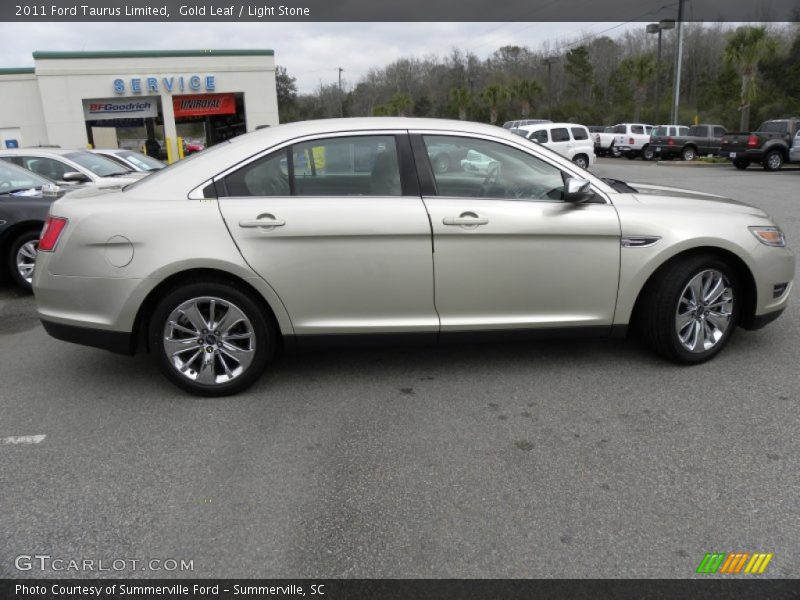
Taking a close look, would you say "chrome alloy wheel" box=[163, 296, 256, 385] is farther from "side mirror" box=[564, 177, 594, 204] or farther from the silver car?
the silver car

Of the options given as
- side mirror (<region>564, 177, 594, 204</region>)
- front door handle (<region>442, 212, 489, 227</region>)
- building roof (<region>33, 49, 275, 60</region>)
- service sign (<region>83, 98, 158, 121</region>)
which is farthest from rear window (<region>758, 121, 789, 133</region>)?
service sign (<region>83, 98, 158, 121</region>)

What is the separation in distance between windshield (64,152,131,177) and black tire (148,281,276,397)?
734 centimetres

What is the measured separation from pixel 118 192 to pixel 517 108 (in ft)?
220

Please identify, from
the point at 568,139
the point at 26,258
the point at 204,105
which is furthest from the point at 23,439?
the point at 204,105

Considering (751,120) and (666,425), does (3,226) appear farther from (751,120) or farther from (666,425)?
(751,120)

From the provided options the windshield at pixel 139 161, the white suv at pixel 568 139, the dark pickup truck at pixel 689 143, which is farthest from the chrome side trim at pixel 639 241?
the dark pickup truck at pixel 689 143

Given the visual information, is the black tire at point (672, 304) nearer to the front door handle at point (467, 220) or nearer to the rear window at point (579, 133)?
the front door handle at point (467, 220)

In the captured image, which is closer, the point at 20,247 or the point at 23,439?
the point at 23,439

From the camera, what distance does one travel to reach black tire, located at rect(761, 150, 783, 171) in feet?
75.2

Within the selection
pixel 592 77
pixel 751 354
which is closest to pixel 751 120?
pixel 592 77

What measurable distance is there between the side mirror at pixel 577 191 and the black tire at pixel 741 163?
77.2 feet

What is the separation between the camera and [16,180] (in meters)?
7.45

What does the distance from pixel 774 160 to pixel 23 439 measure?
84.0ft

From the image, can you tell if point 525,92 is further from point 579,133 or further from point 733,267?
point 733,267
